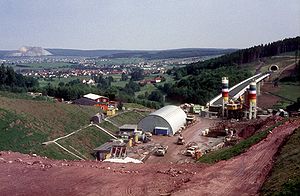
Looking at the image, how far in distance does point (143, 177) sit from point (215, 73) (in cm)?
7222

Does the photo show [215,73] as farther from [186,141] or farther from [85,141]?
[85,141]

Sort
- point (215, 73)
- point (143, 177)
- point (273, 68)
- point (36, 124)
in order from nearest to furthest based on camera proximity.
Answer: point (143, 177)
point (36, 124)
point (215, 73)
point (273, 68)

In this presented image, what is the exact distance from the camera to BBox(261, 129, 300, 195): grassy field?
51.9 feet

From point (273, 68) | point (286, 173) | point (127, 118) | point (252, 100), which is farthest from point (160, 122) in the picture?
point (273, 68)

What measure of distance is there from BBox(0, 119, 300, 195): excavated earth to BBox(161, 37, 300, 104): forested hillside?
54.6m

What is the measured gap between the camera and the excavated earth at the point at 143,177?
1961 cm

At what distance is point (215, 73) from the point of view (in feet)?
305

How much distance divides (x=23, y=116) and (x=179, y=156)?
52.8 ft

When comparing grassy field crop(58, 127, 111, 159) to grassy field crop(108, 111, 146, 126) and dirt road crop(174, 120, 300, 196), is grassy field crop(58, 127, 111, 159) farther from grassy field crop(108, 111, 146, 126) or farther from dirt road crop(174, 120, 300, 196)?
dirt road crop(174, 120, 300, 196)

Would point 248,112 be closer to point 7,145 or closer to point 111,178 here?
point 7,145

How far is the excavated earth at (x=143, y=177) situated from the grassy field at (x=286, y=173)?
2.10ft

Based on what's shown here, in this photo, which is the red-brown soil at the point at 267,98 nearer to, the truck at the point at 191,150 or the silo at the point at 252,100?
the silo at the point at 252,100

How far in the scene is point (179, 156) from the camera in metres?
39.9

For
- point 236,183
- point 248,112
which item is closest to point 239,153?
point 236,183
